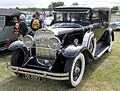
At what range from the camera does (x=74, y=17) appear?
16.6 feet

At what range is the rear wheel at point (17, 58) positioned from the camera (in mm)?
4000

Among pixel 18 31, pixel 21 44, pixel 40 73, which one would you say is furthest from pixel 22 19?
pixel 40 73

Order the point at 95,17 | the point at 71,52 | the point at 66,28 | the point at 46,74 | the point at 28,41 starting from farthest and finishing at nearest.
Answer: the point at 95,17
the point at 66,28
the point at 28,41
the point at 71,52
the point at 46,74

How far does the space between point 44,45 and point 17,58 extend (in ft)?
2.82

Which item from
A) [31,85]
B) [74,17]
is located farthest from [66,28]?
[31,85]

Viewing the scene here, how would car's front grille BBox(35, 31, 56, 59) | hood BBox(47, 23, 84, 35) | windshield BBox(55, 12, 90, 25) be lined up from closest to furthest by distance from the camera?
1. car's front grille BBox(35, 31, 56, 59)
2. hood BBox(47, 23, 84, 35)
3. windshield BBox(55, 12, 90, 25)

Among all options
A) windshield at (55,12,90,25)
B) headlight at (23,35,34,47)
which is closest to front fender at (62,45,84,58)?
headlight at (23,35,34,47)

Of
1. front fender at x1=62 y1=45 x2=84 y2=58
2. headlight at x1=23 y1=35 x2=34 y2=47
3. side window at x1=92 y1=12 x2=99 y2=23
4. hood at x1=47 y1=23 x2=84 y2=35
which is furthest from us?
side window at x1=92 y1=12 x2=99 y2=23

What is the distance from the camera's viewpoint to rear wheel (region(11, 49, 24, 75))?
157 inches

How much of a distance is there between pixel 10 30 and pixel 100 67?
423cm

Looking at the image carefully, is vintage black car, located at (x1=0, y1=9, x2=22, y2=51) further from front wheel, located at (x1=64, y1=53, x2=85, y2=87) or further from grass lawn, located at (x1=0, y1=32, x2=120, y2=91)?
front wheel, located at (x1=64, y1=53, x2=85, y2=87)

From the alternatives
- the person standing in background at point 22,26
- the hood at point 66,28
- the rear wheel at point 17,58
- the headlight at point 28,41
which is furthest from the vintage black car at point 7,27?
the hood at point 66,28

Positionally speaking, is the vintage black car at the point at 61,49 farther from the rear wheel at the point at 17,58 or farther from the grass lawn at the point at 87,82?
the grass lawn at the point at 87,82

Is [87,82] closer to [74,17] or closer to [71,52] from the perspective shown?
[71,52]
